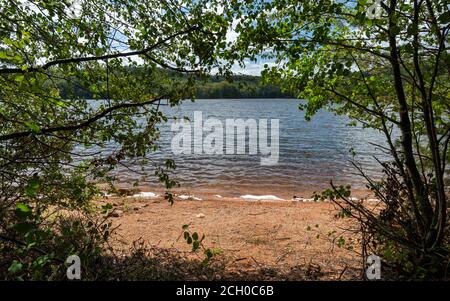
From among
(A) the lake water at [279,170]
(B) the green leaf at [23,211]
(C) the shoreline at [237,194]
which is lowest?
(C) the shoreline at [237,194]

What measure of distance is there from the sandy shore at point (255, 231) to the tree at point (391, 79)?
1145 mm

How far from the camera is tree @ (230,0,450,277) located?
365 centimetres

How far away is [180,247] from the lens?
6895 mm

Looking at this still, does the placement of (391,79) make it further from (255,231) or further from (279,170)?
(279,170)

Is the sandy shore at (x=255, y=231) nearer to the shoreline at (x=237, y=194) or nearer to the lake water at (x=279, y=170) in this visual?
the shoreline at (x=237, y=194)

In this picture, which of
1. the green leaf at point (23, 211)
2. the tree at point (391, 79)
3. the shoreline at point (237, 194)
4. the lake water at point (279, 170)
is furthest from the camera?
the lake water at point (279, 170)

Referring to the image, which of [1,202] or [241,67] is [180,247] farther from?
[241,67]

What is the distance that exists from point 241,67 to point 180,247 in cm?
426

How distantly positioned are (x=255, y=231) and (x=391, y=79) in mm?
4985

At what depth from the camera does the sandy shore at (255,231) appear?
604cm

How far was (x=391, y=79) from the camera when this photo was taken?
5238 millimetres

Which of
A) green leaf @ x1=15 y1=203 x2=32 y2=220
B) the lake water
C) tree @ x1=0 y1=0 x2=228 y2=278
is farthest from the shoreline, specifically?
green leaf @ x1=15 y1=203 x2=32 y2=220

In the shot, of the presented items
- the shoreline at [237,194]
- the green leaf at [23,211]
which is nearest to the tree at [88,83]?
the green leaf at [23,211]
